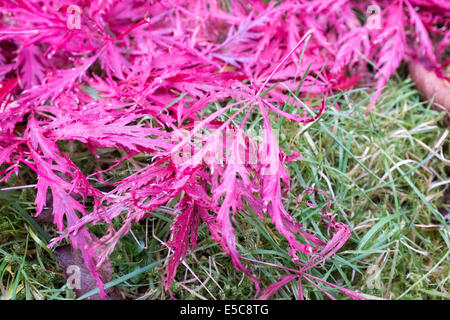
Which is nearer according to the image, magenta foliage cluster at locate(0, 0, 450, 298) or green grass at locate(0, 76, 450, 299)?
magenta foliage cluster at locate(0, 0, 450, 298)

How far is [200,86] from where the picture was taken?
3.29ft

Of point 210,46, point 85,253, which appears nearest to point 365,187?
point 210,46

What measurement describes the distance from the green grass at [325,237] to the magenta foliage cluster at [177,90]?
59mm

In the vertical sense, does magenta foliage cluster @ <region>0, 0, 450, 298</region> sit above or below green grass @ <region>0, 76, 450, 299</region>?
above

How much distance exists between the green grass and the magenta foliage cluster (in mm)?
59

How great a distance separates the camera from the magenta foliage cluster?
786mm

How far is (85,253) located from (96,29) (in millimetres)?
587

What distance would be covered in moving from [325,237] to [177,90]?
55 centimetres

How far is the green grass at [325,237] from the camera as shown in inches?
37.4

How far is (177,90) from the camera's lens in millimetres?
1091

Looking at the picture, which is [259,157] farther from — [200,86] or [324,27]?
[324,27]

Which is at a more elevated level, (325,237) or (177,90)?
(177,90)

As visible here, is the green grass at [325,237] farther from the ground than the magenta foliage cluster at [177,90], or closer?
closer

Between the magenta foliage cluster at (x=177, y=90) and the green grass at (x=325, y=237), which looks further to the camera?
the green grass at (x=325, y=237)
